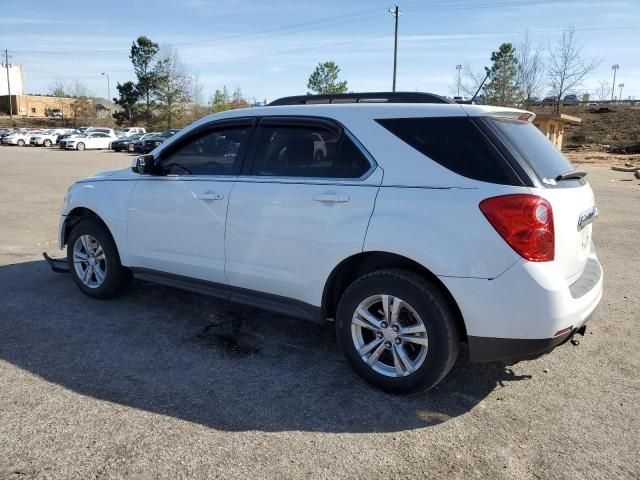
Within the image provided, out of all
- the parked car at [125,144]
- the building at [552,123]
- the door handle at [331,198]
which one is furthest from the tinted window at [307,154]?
the parked car at [125,144]

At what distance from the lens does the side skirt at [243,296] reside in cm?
382

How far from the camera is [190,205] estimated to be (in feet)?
14.3

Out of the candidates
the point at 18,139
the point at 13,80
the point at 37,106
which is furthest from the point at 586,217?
the point at 13,80

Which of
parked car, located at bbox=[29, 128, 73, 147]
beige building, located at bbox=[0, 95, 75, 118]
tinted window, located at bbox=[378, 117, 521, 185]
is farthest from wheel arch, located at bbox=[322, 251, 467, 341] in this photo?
beige building, located at bbox=[0, 95, 75, 118]

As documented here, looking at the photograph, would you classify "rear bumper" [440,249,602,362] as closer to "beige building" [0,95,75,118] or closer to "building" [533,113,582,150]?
"building" [533,113,582,150]

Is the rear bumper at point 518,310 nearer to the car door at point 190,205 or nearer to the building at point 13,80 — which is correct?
the car door at point 190,205

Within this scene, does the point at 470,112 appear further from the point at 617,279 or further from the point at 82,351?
the point at 617,279

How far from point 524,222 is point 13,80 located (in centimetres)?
14960

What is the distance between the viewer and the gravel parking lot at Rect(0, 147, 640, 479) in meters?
2.77

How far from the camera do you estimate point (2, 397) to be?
11.0 feet

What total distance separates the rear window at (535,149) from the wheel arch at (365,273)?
871 millimetres

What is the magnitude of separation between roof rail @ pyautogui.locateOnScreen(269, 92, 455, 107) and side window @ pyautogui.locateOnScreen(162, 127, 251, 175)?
42 centimetres

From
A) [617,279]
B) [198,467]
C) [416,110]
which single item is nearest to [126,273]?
[198,467]

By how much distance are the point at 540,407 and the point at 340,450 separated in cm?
134
